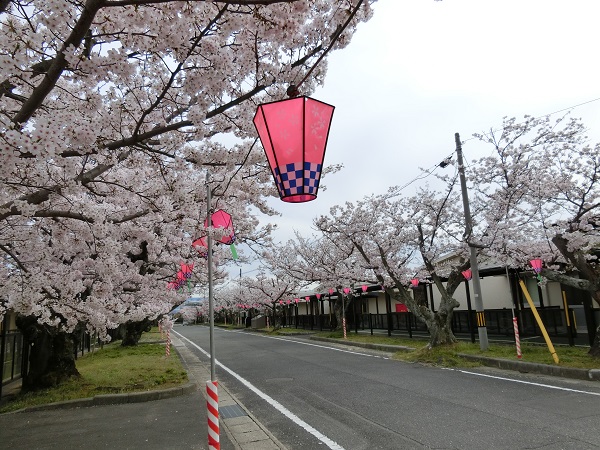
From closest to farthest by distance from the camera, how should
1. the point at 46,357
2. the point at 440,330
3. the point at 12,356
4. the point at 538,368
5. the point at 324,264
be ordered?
the point at 538,368 < the point at 46,357 < the point at 12,356 < the point at 440,330 < the point at 324,264

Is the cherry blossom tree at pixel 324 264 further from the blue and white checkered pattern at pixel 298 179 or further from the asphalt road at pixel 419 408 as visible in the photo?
the blue and white checkered pattern at pixel 298 179

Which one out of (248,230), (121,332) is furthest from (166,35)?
(121,332)

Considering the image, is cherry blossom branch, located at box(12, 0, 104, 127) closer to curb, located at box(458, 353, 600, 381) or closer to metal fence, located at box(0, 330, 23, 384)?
metal fence, located at box(0, 330, 23, 384)

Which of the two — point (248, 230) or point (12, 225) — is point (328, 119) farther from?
point (248, 230)

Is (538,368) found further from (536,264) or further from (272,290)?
(272,290)

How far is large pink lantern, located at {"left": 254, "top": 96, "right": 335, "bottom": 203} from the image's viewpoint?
4.29 metres

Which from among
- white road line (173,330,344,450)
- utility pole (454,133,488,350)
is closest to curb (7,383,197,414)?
white road line (173,330,344,450)

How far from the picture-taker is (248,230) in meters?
14.5

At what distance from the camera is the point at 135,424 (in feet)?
25.2

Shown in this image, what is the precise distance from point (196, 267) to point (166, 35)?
1318cm

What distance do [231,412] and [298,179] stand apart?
6.31m

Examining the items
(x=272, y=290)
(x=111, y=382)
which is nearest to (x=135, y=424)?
(x=111, y=382)

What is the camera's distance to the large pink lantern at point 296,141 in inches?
169

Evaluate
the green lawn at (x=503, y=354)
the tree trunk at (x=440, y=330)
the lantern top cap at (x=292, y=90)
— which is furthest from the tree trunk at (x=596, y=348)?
the lantern top cap at (x=292, y=90)
